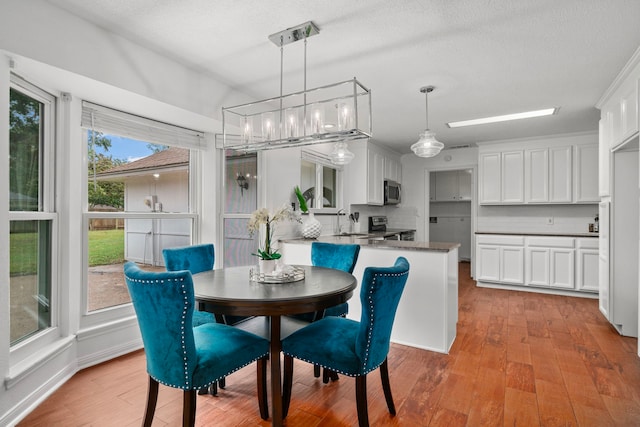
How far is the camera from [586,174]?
16.0 ft

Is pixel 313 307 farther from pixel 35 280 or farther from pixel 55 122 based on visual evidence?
pixel 55 122

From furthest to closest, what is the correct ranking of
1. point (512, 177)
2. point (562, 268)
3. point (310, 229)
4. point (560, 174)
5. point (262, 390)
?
point (512, 177) < point (560, 174) < point (562, 268) < point (310, 229) < point (262, 390)

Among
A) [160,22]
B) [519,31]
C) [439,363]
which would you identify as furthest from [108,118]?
[439,363]

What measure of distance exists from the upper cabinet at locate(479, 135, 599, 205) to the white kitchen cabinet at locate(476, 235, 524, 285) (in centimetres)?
70

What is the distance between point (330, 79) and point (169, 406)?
275cm

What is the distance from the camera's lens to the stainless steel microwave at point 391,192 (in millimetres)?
5758

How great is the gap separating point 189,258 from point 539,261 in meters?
4.82

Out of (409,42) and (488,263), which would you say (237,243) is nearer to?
(409,42)

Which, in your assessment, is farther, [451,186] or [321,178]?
[451,186]

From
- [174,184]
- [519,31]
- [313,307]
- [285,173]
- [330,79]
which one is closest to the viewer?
[313,307]

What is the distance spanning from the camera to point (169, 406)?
1.99 m

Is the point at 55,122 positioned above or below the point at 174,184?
above

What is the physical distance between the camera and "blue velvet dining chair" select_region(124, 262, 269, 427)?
1445 mm

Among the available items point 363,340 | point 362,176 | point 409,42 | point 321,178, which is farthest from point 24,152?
point 362,176
